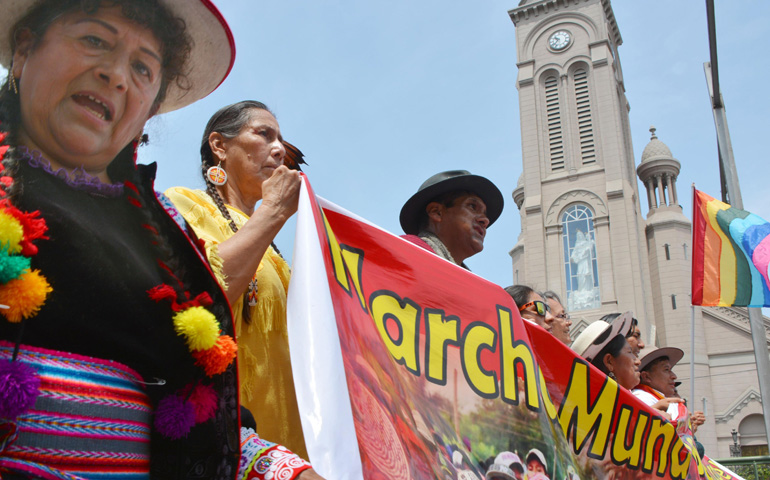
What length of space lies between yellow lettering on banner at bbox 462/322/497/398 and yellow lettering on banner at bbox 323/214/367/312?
1.60 ft

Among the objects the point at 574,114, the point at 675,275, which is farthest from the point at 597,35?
the point at 675,275

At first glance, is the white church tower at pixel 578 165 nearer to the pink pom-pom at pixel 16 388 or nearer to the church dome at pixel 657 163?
the church dome at pixel 657 163

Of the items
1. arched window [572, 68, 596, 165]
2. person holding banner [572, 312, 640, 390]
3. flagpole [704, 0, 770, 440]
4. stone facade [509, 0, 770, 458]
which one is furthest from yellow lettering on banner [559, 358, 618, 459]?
arched window [572, 68, 596, 165]

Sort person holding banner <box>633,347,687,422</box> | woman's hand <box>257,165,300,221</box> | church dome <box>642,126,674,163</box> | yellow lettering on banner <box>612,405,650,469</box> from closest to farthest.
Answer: woman's hand <box>257,165,300,221</box> < yellow lettering on banner <box>612,405,650,469</box> < person holding banner <box>633,347,687,422</box> < church dome <box>642,126,674,163</box>

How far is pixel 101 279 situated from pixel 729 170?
9335mm

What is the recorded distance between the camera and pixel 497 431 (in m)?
2.14

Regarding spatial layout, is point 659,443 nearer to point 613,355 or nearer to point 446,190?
point 613,355

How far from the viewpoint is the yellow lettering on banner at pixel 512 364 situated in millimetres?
2299

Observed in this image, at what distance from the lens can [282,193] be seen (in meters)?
1.86

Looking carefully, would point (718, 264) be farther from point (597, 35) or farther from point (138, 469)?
point (597, 35)

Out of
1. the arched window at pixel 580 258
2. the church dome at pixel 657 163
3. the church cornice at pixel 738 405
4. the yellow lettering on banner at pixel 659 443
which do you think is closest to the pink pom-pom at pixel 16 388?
the yellow lettering on banner at pixel 659 443

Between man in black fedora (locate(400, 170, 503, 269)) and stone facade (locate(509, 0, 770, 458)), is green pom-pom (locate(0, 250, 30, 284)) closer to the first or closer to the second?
man in black fedora (locate(400, 170, 503, 269))

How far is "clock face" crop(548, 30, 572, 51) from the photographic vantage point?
35.7 m

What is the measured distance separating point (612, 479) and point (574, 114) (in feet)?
109
